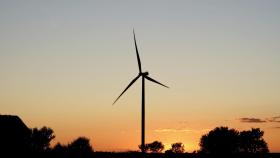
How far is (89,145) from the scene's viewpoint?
188 meters

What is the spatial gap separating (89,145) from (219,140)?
60.6 meters

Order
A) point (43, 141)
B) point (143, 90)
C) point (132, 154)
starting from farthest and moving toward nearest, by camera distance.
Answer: point (43, 141) < point (132, 154) < point (143, 90)

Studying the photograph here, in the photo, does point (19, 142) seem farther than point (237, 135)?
No

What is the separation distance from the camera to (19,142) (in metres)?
70.9

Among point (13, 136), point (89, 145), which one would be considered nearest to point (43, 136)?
point (89, 145)

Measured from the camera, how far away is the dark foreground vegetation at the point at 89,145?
227ft

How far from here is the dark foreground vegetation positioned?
2729 inches

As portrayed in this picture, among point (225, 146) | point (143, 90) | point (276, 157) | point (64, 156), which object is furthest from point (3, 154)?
point (225, 146)

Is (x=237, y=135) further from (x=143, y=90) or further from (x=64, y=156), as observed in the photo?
(x=143, y=90)

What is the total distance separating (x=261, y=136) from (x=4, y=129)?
363ft

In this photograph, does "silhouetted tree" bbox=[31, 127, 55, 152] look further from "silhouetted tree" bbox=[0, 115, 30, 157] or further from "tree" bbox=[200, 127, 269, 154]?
"silhouetted tree" bbox=[0, 115, 30, 157]

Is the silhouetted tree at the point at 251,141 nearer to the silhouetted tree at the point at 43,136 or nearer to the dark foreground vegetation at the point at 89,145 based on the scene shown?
the dark foreground vegetation at the point at 89,145

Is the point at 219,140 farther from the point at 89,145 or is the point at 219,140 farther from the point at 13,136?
the point at 13,136

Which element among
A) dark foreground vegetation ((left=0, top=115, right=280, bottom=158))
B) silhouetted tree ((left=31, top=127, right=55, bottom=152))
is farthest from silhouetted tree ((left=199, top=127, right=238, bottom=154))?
silhouetted tree ((left=31, top=127, right=55, bottom=152))
